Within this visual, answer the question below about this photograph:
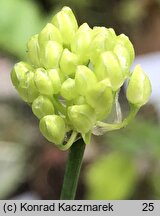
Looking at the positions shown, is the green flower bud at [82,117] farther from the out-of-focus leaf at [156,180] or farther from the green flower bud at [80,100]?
the out-of-focus leaf at [156,180]

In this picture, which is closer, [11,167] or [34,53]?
[34,53]

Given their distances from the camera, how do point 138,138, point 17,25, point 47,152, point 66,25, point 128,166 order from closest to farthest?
point 66,25 → point 138,138 → point 128,166 → point 17,25 → point 47,152

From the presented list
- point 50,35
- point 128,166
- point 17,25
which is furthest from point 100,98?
point 17,25

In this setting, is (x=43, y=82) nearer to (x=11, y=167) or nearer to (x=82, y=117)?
(x=82, y=117)

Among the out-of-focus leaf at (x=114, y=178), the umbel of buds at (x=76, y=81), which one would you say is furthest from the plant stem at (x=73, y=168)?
the out-of-focus leaf at (x=114, y=178)

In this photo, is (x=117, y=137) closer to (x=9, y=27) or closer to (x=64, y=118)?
(x=9, y=27)

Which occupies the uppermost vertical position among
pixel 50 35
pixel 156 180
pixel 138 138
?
pixel 50 35

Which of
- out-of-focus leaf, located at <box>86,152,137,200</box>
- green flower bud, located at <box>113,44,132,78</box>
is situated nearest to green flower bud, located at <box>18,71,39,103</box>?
green flower bud, located at <box>113,44,132,78</box>
